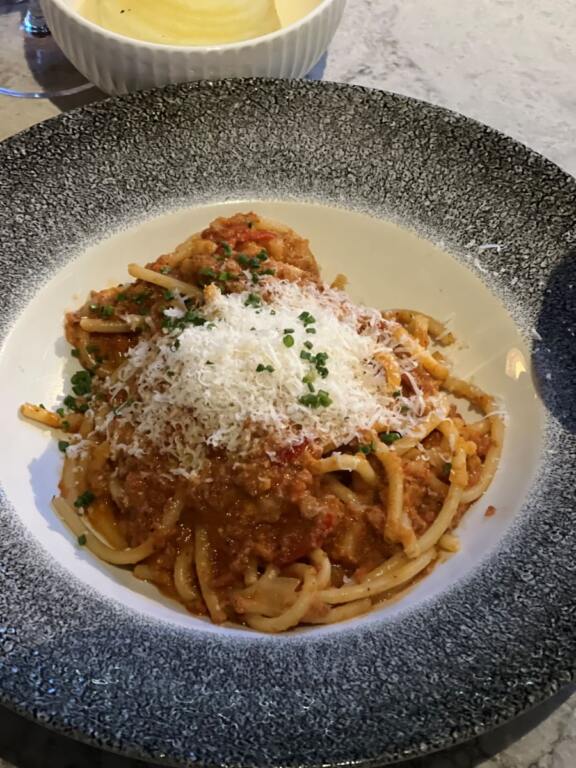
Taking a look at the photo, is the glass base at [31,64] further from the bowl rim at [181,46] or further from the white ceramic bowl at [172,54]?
the bowl rim at [181,46]

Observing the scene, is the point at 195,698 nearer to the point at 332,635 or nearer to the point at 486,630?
the point at 332,635

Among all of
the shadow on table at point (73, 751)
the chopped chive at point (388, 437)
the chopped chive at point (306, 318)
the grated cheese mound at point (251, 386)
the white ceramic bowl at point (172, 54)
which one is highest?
the white ceramic bowl at point (172, 54)

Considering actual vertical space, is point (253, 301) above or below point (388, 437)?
above

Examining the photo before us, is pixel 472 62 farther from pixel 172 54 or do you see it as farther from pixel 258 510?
pixel 258 510

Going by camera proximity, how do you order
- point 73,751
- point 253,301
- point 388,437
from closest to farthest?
1. point 73,751
2. point 388,437
3. point 253,301

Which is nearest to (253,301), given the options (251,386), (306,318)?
(306,318)

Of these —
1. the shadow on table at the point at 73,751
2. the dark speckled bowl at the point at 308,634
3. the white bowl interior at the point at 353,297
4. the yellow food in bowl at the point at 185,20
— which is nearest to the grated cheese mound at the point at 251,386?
the white bowl interior at the point at 353,297
